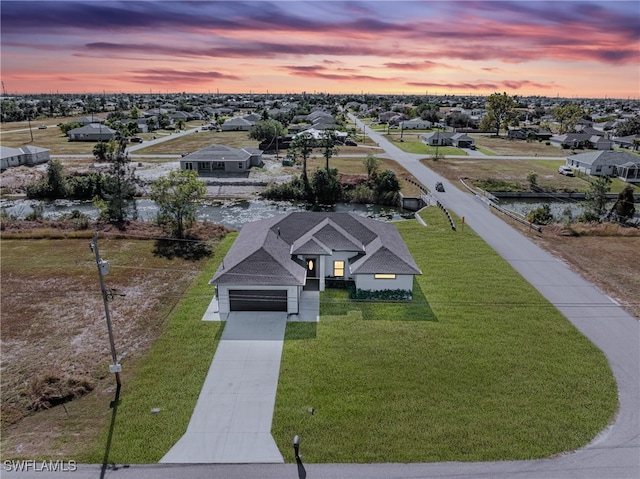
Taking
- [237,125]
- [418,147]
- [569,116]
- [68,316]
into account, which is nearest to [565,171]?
[418,147]

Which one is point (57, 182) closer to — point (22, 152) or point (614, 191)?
point (22, 152)

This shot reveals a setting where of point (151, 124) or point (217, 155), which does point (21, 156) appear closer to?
point (217, 155)

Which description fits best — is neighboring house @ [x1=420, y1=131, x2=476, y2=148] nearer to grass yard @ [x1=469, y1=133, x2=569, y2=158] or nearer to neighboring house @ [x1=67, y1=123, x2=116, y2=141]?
grass yard @ [x1=469, y1=133, x2=569, y2=158]

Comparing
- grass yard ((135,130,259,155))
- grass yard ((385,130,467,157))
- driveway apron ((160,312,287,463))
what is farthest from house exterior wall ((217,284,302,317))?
grass yard ((385,130,467,157))

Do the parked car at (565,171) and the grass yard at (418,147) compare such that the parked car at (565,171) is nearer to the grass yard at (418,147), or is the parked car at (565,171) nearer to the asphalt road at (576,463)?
the grass yard at (418,147)

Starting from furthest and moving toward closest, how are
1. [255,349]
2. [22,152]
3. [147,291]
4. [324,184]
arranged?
[22,152] < [324,184] < [147,291] < [255,349]

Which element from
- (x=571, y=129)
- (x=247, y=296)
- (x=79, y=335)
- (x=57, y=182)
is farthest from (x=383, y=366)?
(x=571, y=129)
